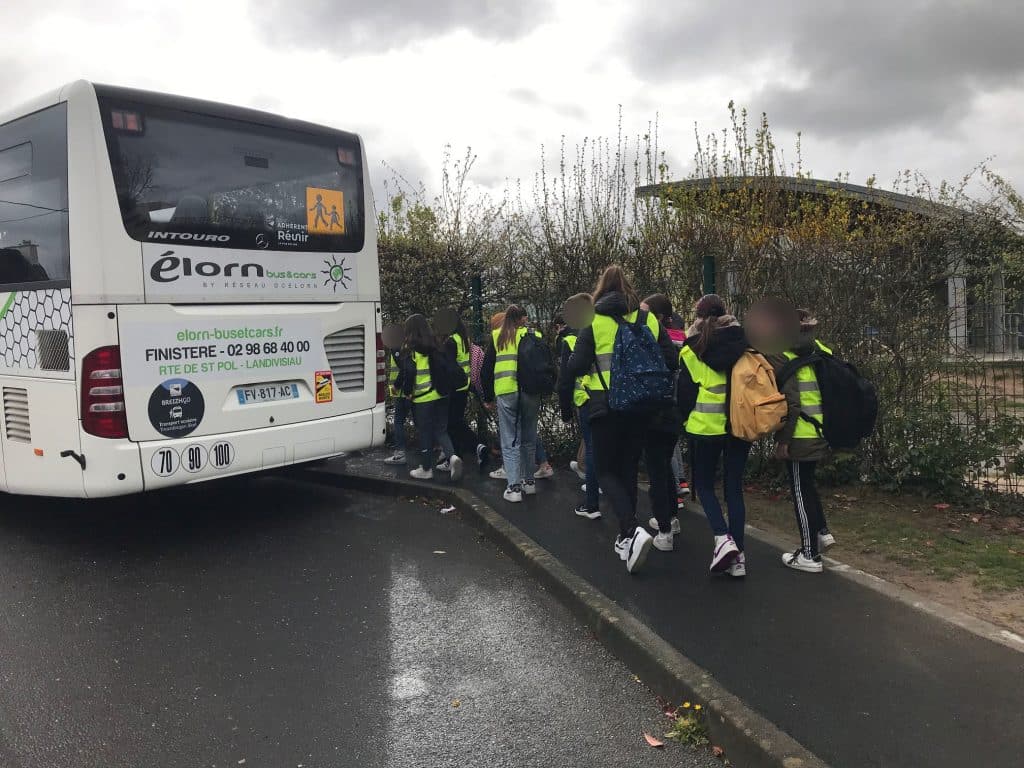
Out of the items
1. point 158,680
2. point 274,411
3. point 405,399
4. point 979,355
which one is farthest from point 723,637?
point 405,399

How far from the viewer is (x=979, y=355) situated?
19.2ft

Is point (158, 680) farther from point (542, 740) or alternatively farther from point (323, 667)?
point (542, 740)

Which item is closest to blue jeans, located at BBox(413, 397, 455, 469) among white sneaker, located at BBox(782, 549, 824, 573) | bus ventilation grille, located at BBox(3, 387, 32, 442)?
bus ventilation grille, located at BBox(3, 387, 32, 442)

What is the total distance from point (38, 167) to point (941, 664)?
632 cm

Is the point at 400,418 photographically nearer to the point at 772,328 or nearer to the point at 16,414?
the point at 16,414

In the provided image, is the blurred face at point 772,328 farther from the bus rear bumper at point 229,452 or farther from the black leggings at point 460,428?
the black leggings at point 460,428

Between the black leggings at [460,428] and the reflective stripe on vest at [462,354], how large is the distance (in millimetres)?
439

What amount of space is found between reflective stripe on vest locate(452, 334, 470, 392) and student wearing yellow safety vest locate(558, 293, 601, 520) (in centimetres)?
138

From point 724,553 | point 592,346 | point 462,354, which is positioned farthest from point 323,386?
point 724,553

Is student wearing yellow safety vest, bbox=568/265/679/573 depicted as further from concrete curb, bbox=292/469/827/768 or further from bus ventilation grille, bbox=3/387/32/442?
bus ventilation grille, bbox=3/387/32/442

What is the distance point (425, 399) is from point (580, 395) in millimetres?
2061

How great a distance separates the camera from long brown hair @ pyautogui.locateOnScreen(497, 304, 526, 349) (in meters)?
6.73

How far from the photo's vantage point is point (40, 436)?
5.81 m

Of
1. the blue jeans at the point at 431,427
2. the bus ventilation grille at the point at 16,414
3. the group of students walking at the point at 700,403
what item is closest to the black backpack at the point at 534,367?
the group of students walking at the point at 700,403
